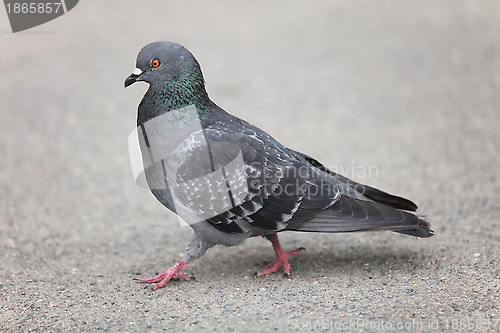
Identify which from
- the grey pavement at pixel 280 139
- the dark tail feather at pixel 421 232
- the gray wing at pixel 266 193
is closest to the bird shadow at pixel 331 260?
the grey pavement at pixel 280 139

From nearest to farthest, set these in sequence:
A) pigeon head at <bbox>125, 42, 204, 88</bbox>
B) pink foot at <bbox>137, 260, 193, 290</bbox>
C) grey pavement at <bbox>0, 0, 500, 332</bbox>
→ grey pavement at <bbox>0, 0, 500, 332</bbox> → pigeon head at <bbox>125, 42, 204, 88</bbox> → pink foot at <bbox>137, 260, 193, 290</bbox>

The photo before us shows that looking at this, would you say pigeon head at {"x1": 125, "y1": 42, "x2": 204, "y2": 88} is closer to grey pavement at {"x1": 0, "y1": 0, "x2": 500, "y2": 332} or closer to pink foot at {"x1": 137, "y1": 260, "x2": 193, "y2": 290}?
pink foot at {"x1": 137, "y1": 260, "x2": 193, "y2": 290}

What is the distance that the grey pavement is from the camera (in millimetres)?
4406

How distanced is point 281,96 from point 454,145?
3.22 m

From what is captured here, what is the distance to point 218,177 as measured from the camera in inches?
182

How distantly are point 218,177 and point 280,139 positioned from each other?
13.0 feet

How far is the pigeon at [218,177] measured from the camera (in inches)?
182

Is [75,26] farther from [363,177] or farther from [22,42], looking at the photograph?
[363,177]

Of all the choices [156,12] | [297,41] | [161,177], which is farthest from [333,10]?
[161,177]

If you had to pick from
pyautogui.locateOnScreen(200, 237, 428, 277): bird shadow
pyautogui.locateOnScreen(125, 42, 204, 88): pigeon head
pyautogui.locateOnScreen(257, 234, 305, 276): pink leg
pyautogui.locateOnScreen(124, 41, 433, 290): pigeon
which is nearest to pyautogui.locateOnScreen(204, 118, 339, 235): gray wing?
pyautogui.locateOnScreen(124, 41, 433, 290): pigeon

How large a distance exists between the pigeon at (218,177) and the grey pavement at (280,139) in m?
0.50

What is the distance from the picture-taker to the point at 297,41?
11.9 metres

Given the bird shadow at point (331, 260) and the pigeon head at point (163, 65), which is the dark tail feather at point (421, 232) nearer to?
the bird shadow at point (331, 260)

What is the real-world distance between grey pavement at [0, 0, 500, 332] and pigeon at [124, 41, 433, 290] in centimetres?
50
